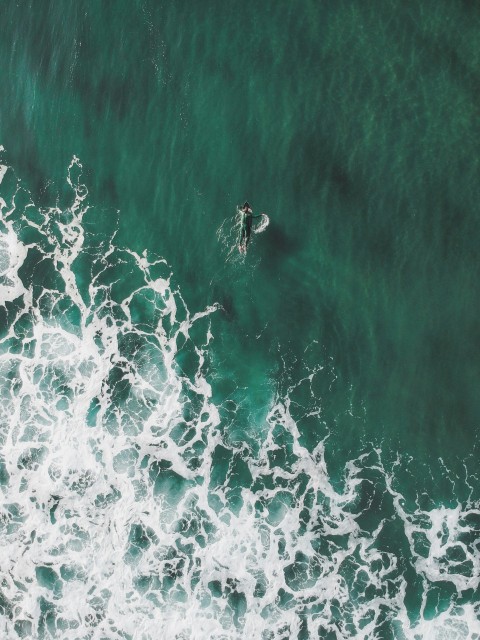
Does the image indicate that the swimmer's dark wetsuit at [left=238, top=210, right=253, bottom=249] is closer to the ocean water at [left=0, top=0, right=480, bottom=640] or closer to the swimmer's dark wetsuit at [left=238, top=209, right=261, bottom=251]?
the swimmer's dark wetsuit at [left=238, top=209, right=261, bottom=251]

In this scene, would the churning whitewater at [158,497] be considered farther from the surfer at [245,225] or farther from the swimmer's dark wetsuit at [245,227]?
the swimmer's dark wetsuit at [245,227]

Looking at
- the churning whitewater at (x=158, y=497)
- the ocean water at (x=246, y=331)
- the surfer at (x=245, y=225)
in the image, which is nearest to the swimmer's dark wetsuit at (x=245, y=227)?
the surfer at (x=245, y=225)

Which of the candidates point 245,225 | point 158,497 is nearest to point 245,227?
point 245,225

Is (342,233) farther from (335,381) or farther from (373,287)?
(335,381)

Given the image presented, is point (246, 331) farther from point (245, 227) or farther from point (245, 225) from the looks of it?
point (245, 225)

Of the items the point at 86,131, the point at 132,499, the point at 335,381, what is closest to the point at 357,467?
the point at 335,381
